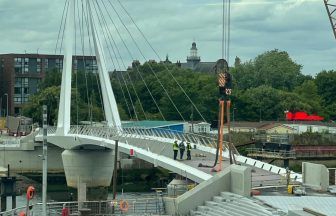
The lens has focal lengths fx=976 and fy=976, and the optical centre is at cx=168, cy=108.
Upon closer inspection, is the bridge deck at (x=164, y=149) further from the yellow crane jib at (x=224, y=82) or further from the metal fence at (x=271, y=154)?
the metal fence at (x=271, y=154)

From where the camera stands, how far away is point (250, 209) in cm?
3177

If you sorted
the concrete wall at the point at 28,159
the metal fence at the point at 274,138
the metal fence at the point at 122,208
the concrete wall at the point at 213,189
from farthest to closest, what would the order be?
the metal fence at the point at 274,138, the concrete wall at the point at 28,159, the metal fence at the point at 122,208, the concrete wall at the point at 213,189

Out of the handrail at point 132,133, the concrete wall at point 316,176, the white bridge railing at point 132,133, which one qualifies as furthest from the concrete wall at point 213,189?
the handrail at point 132,133

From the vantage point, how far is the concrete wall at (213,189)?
34375mm

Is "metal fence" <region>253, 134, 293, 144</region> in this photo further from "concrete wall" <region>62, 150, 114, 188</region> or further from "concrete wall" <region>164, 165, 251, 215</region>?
"concrete wall" <region>164, 165, 251, 215</region>


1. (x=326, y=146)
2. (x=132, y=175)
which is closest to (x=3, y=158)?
(x=132, y=175)

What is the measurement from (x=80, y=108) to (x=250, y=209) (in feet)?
268

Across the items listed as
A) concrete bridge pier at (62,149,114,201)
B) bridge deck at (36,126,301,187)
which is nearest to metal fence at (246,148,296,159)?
bridge deck at (36,126,301,187)

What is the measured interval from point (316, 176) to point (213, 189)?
14.0ft

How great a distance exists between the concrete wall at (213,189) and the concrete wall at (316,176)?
3.30m

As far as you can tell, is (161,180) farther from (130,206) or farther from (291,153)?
(130,206)

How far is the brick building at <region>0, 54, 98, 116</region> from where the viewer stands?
148500mm

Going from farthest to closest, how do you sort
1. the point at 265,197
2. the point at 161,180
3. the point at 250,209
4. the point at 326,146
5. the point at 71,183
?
1. the point at 326,146
2. the point at 161,180
3. the point at 71,183
4. the point at 265,197
5. the point at 250,209

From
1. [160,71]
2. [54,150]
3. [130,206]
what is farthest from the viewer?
[160,71]
